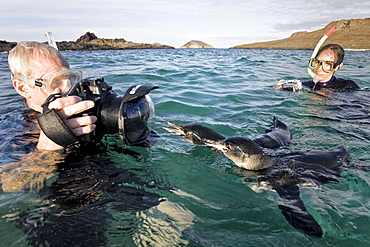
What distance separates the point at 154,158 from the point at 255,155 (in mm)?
1120

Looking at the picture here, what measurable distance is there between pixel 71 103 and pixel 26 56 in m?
0.91

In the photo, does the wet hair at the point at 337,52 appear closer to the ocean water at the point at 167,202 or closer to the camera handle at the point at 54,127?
the ocean water at the point at 167,202

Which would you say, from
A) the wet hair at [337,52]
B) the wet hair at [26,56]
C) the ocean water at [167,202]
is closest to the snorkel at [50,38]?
the wet hair at [26,56]

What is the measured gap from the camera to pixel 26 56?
2240mm

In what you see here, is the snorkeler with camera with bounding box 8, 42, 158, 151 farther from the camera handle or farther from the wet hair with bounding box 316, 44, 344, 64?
the wet hair with bounding box 316, 44, 344, 64

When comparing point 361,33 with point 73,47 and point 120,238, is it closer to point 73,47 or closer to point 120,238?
point 73,47

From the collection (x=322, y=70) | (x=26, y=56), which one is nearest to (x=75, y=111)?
(x=26, y=56)

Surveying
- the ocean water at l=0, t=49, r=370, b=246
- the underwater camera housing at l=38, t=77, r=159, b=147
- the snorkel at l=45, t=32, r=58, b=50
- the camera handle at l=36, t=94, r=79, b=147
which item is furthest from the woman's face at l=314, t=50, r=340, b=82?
the camera handle at l=36, t=94, r=79, b=147

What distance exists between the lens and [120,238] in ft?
5.23

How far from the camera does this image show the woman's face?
648 cm

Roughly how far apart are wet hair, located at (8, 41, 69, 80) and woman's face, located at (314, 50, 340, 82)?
22.0 ft

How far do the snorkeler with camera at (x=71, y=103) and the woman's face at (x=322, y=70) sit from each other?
6.14m

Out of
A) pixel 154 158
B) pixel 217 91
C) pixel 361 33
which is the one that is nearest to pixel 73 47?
pixel 217 91

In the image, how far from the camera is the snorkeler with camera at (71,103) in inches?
69.3
